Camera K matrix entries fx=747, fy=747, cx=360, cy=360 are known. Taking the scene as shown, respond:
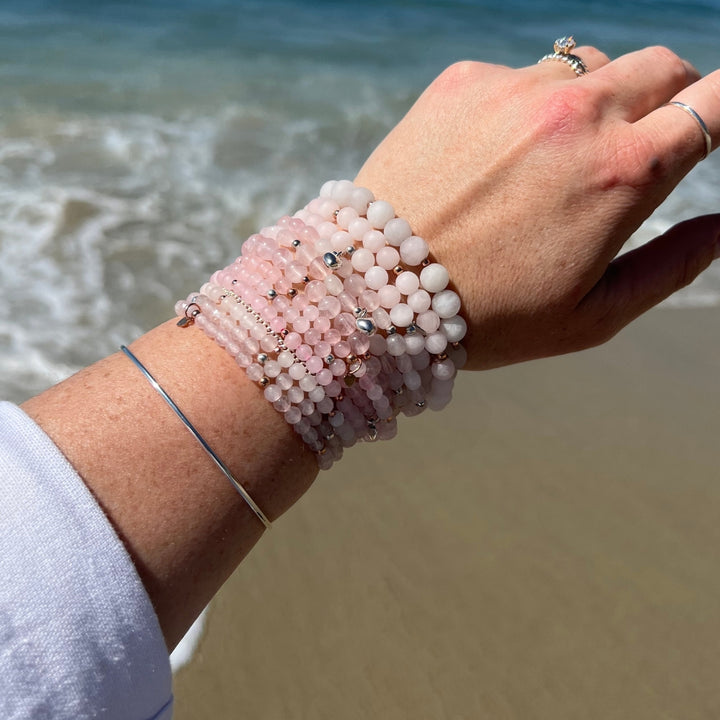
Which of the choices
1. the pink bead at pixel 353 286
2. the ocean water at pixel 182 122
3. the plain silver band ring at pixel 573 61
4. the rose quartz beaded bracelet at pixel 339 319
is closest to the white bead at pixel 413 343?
the rose quartz beaded bracelet at pixel 339 319

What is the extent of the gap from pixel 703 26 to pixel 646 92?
7015mm

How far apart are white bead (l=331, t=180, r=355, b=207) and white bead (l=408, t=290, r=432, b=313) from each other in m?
0.20

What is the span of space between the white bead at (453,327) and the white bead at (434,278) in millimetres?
53

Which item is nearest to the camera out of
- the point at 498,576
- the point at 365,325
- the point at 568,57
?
the point at 365,325

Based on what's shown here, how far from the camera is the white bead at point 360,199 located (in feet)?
4.00

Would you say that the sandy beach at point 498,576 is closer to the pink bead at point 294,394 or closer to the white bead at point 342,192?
the pink bead at point 294,394

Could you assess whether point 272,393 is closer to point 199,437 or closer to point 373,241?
point 199,437

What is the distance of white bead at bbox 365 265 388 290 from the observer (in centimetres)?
118

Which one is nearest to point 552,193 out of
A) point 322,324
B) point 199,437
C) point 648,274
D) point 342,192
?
point 648,274

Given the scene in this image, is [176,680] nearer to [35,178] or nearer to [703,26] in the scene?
[35,178]

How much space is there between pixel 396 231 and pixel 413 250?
41mm

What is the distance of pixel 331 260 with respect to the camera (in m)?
1.17

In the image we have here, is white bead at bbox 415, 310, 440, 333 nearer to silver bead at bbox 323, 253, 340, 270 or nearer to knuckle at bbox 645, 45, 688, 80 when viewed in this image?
silver bead at bbox 323, 253, 340, 270

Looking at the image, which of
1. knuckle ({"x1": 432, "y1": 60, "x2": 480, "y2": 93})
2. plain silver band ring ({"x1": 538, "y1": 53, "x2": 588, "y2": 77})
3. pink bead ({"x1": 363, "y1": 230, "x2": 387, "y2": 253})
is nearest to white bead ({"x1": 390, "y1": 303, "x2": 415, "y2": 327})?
pink bead ({"x1": 363, "y1": 230, "x2": 387, "y2": 253})
